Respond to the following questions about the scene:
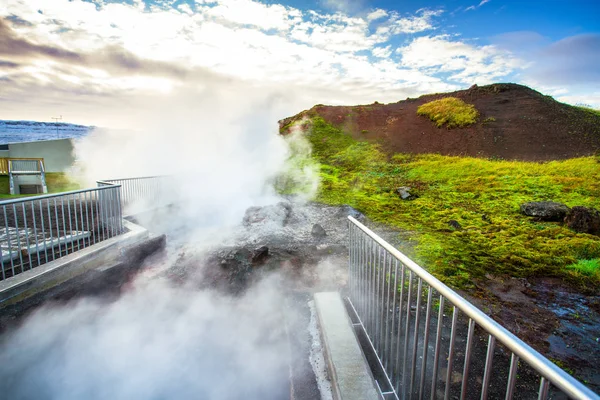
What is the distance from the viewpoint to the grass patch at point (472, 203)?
6.47m

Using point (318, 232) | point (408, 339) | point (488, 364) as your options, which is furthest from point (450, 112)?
point (488, 364)

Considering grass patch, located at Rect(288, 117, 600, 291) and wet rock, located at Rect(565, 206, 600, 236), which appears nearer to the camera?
grass patch, located at Rect(288, 117, 600, 291)

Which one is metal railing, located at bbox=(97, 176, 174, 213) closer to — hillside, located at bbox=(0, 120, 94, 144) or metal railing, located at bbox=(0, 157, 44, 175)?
metal railing, located at bbox=(0, 157, 44, 175)

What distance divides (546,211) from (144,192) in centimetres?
1480

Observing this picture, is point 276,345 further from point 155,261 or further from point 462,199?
point 462,199

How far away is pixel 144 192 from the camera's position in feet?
38.0

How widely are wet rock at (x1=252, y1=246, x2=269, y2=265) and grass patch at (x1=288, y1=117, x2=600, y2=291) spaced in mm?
3640

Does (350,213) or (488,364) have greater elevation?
(488,364)

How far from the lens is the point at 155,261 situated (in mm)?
6992

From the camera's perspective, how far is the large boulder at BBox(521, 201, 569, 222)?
29.7 ft

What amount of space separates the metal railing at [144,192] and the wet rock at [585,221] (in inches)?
570

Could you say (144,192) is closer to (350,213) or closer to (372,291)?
(350,213)

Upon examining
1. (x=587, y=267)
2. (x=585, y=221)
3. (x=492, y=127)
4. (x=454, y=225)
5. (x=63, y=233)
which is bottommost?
(x=587, y=267)

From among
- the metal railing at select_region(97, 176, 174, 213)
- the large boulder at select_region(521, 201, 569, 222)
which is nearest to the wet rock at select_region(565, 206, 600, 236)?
the large boulder at select_region(521, 201, 569, 222)
